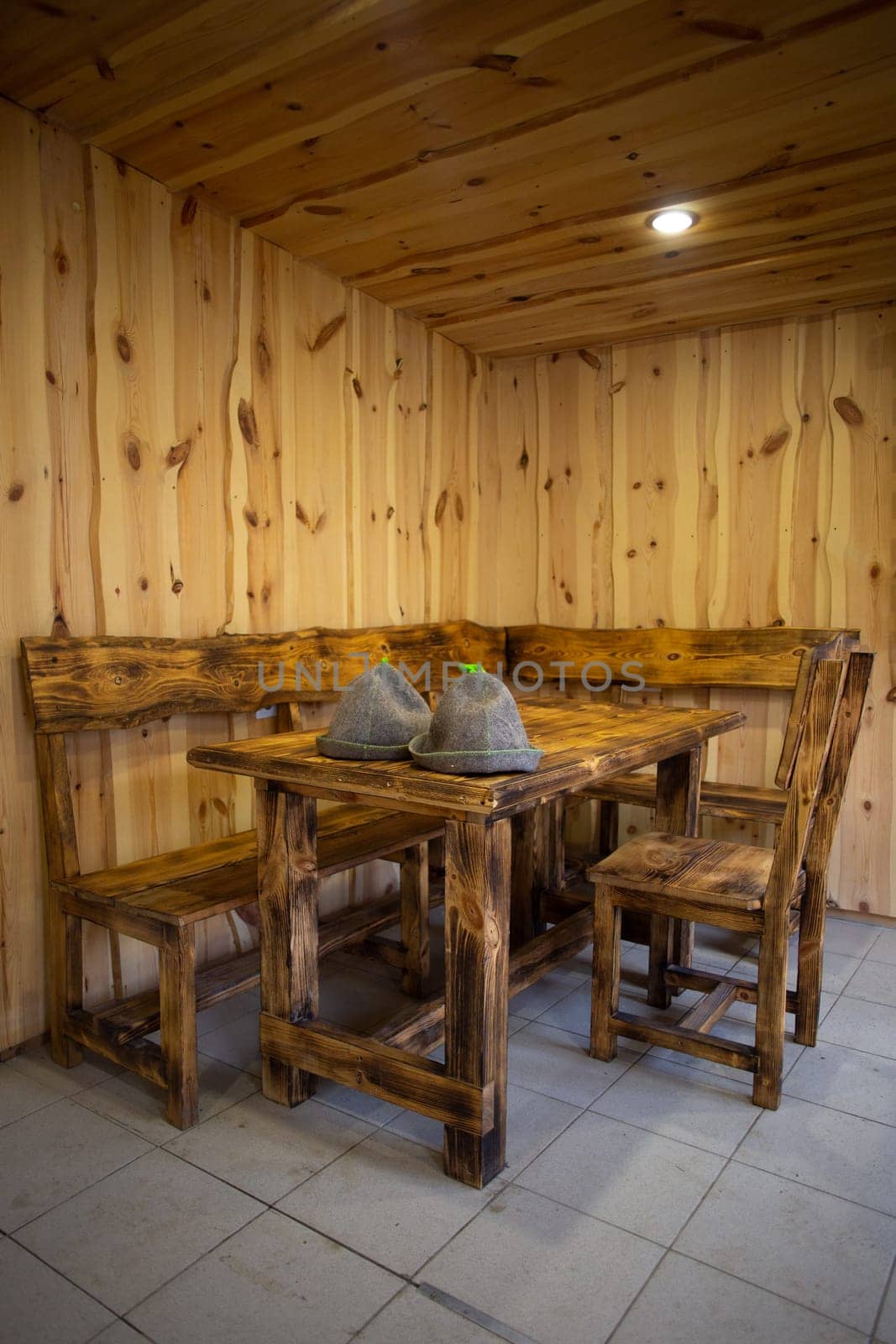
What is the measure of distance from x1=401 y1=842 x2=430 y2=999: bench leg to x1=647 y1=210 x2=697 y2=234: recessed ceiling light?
78.3 inches

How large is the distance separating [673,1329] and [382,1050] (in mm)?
698

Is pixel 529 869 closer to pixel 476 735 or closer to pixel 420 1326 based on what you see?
pixel 476 735

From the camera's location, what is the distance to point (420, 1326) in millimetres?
1355

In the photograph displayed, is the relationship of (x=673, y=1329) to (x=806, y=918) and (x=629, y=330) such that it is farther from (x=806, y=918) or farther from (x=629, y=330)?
(x=629, y=330)

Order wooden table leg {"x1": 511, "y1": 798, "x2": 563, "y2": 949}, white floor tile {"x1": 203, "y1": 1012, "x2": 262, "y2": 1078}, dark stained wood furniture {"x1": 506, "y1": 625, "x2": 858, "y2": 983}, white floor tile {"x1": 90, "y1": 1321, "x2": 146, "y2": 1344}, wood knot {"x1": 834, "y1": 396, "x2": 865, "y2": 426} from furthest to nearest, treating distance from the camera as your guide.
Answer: wood knot {"x1": 834, "y1": 396, "x2": 865, "y2": 426}, dark stained wood furniture {"x1": 506, "y1": 625, "x2": 858, "y2": 983}, wooden table leg {"x1": 511, "y1": 798, "x2": 563, "y2": 949}, white floor tile {"x1": 203, "y1": 1012, "x2": 262, "y2": 1078}, white floor tile {"x1": 90, "y1": 1321, "x2": 146, "y2": 1344}

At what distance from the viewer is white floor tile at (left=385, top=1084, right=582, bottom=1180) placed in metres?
1.81

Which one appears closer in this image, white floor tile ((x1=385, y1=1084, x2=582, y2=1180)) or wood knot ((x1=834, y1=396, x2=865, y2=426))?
white floor tile ((x1=385, y1=1084, x2=582, y2=1180))

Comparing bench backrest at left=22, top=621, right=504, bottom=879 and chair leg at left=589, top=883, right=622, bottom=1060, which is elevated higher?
bench backrest at left=22, top=621, right=504, bottom=879

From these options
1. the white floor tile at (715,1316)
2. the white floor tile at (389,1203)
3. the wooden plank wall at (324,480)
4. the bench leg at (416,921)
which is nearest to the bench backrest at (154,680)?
the wooden plank wall at (324,480)

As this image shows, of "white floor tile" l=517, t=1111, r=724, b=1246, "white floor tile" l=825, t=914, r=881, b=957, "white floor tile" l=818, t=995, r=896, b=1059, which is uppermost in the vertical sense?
"white floor tile" l=517, t=1111, r=724, b=1246

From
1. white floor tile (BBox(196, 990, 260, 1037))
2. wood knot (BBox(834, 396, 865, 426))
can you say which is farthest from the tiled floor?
wood knot (BBox(834, 396, 865, 426))

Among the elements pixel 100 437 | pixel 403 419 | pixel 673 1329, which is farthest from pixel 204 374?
pixel 673 1329

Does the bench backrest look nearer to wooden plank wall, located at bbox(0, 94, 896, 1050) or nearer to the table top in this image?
wooden plank wall, located at bbox(0, 94, 896, 1050)

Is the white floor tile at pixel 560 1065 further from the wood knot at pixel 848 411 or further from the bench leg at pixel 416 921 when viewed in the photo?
the wood knot at pixel 848 411
